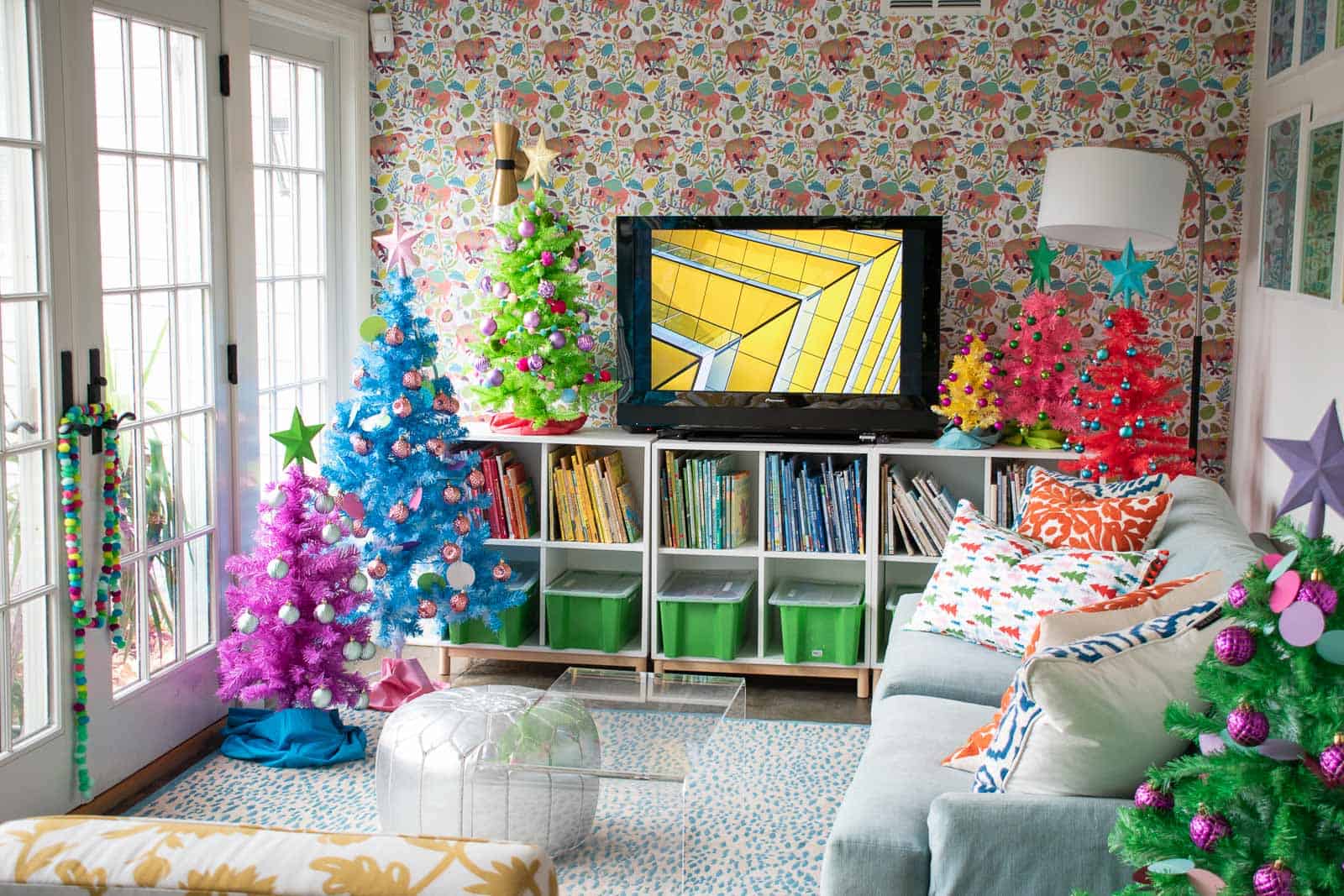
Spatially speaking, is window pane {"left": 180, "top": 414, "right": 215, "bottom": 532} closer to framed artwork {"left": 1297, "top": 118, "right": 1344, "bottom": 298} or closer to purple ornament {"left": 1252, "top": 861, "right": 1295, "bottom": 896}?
framed artwork {"left": 1297, "top": 118, "right": 1344, "bottom": 298}

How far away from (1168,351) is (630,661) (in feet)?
6.93

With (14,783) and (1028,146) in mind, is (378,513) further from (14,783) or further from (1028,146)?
(1028,146)

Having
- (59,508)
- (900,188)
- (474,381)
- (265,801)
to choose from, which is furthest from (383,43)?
(265,801)

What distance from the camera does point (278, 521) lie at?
3957 mm

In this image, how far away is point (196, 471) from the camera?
413 cm

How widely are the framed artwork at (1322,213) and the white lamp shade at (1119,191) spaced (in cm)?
39

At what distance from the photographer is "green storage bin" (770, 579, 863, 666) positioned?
460 centimetres

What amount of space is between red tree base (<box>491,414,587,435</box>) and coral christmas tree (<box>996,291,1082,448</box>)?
1.45 meters

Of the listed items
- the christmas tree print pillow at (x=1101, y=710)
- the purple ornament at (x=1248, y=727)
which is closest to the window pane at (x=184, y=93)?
the christmas tree print pillow at (x=1101, y=710)

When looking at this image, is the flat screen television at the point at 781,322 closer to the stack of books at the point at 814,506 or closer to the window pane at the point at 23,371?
the stack of books at the point at 814,506

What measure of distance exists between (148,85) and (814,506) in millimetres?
2406

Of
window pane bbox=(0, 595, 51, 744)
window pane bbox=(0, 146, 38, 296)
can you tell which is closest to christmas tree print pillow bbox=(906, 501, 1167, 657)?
window pane bbox=(0, 595, 51, 744)

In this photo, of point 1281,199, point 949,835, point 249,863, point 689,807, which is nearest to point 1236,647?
point 949,835

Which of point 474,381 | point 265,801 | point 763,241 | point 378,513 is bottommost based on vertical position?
point 265,801
